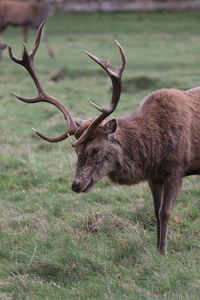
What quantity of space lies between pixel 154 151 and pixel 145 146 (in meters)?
0.08

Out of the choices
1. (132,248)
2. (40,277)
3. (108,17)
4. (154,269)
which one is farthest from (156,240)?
(108,17)

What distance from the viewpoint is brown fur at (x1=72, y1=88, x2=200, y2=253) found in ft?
17.8

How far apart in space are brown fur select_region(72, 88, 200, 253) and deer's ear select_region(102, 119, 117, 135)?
0.02 metres

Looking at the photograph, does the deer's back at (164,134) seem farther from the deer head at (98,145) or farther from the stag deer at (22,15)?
the stag deer at (22,15)

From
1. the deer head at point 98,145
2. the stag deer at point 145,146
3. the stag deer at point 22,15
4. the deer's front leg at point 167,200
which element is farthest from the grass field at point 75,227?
the stag deer at point 22,15

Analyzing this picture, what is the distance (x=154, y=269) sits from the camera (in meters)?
4.84

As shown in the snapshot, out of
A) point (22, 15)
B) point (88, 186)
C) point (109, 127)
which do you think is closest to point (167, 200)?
point (88, 186)

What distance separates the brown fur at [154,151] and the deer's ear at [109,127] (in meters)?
0.02

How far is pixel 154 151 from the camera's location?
5.54 metres

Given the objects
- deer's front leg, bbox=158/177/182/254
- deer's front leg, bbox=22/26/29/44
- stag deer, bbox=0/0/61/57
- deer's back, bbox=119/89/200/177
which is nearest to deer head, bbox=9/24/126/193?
deer's back, bbox=119/89/200/177

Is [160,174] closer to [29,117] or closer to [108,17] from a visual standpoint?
[29,117]

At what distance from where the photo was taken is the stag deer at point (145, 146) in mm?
5367

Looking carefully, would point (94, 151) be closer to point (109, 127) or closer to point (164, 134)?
point (109, 127)

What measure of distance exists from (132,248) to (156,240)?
0.43 metres
